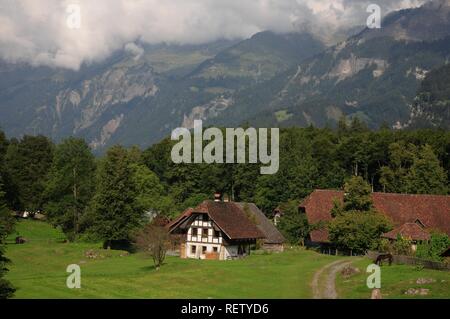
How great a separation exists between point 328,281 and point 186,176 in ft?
190

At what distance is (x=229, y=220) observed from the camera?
266ft

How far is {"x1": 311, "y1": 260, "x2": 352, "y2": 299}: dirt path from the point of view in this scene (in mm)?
45656

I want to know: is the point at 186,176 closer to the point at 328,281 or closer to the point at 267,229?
the point at 267,229

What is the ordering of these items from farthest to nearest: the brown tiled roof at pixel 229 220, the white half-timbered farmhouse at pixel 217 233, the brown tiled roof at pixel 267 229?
the brown tiled roof at pixel 267 229 < the brown tiled roof at pixel 229 220 < the white half-timbered farmhouse at pixel 217 233

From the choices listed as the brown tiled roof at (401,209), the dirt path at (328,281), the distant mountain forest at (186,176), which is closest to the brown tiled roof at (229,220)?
the brown tiled roof at (401,209)

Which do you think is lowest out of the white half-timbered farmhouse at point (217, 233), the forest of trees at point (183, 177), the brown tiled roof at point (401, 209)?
the white half-timbered farmhouse at point (217, 233)

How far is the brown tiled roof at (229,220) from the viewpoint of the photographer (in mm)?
78750

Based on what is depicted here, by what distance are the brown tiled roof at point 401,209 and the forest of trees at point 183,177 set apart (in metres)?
2.68

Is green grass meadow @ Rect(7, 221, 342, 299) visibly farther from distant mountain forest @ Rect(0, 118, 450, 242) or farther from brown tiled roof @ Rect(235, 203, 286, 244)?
distant mountain forest @ Rect(0, 118, 450, 242)

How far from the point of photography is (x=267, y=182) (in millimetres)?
101938

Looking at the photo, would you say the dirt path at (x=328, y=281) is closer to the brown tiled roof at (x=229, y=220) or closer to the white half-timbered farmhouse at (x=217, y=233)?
the brown tiled roof at (x=229, y=220)

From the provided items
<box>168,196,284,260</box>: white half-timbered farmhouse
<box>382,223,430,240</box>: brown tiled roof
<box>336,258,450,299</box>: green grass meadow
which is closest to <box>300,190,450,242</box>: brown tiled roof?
<box>382,223,430,240</box>: brown tiled roof
